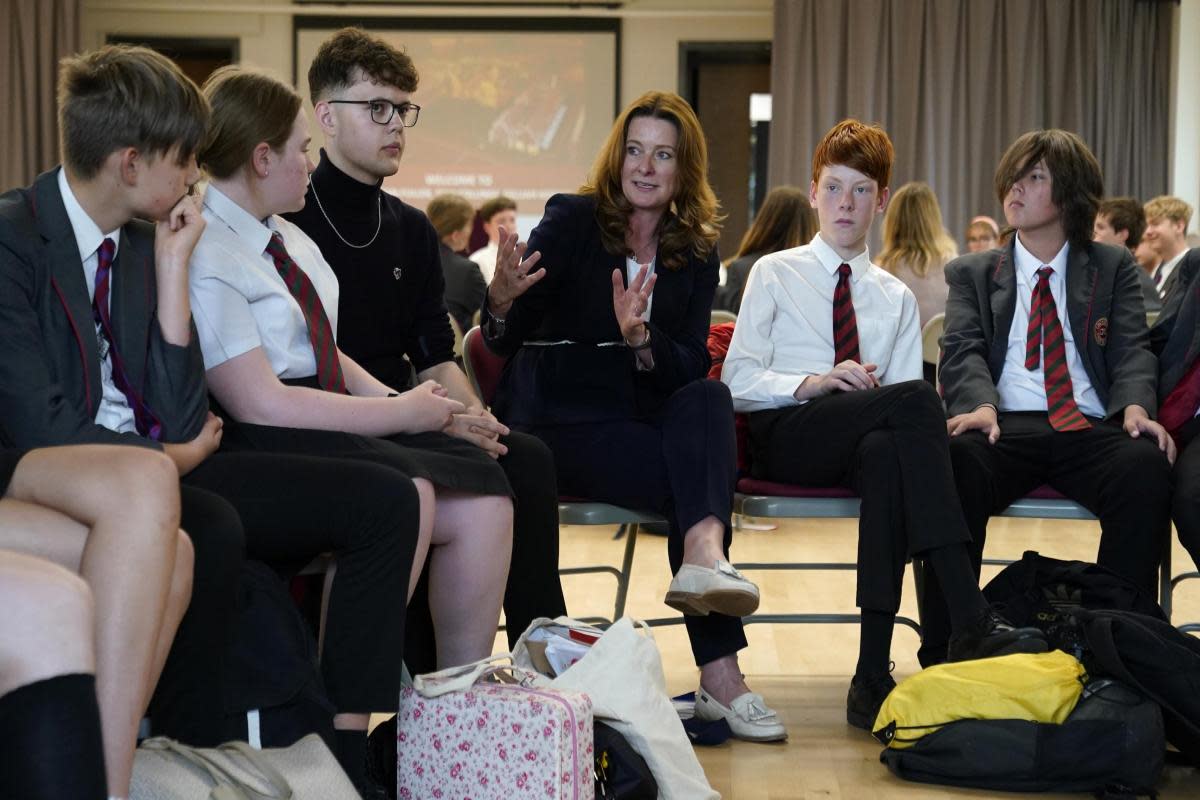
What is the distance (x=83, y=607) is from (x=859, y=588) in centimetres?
177

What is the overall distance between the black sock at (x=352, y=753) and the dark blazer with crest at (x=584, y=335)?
0.96 meters

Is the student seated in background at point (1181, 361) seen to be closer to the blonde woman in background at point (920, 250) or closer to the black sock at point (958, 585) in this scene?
the black sock at point (958, 585)

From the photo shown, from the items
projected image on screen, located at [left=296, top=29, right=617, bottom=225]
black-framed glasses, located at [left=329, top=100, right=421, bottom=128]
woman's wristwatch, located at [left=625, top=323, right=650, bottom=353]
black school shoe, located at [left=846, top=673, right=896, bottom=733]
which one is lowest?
black school shoe, located at [left=846, top=673, right=896, bottom=733]

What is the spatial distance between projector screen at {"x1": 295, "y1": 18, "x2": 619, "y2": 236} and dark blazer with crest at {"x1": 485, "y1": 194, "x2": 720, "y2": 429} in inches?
253

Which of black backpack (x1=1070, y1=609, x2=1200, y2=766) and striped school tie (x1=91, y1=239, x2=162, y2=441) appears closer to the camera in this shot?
striped school tie (x1=91, y1=239, x2=162, y2=441)

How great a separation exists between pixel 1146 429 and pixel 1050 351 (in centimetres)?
29

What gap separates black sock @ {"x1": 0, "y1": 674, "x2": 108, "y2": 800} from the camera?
1443 mm

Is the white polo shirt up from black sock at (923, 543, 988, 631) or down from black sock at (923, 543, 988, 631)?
up

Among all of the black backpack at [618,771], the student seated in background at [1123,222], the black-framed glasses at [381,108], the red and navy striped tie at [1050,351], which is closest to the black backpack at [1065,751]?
the black backpack at [618,771]

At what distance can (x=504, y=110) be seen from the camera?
9.54 metres

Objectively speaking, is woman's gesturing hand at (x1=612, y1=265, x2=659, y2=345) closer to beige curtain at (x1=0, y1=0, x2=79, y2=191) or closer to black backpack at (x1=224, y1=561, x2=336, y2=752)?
black backpack at (x1=224, y1=561, x2=336, y2=752)

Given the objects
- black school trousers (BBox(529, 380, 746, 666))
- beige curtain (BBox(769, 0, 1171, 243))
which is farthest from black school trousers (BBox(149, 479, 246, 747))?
beige curtain (BBox(769, 0, 1171, 243))

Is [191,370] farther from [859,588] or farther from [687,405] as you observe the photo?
[859,588]

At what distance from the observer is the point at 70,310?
2.04m
